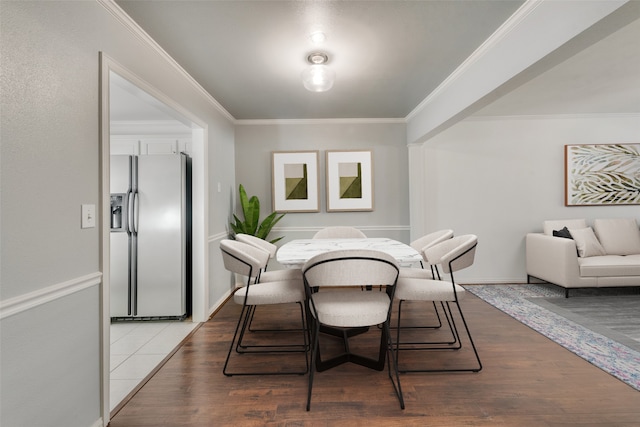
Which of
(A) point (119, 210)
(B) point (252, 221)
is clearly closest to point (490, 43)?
(B) point (252, 221)

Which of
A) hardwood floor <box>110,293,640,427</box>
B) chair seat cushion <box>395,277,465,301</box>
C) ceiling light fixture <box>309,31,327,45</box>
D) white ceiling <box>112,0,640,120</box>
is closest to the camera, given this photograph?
hardwood floor <box>110,293,640,427</box>

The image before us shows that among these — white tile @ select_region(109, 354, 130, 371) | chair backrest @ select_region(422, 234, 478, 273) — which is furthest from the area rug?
white tile @ select_region(109, 354, 130, 371)

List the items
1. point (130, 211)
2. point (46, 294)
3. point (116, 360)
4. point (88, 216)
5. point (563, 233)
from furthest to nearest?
point (563, 233) < point (130, 211) < point (116, 360) < point (88, 216) < point (46, 294)

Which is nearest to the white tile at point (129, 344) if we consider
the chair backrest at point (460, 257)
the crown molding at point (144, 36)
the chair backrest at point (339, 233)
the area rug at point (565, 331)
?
the chair backrest at point (339, 233)

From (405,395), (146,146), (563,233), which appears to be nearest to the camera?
(405,395)

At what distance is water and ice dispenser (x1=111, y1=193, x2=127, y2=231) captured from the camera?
3.25 m

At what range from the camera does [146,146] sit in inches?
172

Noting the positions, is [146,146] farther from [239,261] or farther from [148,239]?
[239,261]

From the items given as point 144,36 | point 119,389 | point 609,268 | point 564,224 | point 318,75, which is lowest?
point 119,389

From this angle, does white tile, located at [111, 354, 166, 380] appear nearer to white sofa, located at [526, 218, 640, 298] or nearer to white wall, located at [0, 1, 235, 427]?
white wall, located at [0, 1, 235, 427]

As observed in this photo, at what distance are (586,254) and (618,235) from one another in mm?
677

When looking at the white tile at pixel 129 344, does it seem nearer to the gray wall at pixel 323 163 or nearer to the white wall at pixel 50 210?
the white wall at pixel 50 210

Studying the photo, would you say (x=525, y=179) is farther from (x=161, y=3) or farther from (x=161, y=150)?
(x=161, y=150)

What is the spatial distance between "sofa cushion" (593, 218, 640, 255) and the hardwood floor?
2.62 metres
